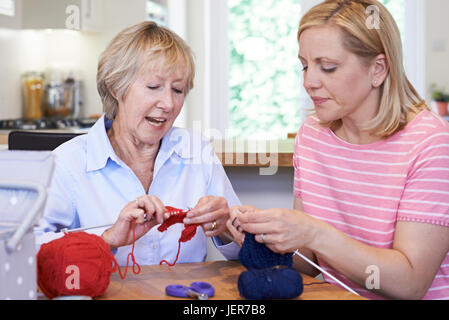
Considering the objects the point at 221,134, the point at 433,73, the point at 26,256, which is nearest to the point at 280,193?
the point at 26,256

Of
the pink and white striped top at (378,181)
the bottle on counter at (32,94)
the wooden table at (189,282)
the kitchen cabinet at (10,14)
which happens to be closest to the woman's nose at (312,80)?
the pink and white striped top at (378,181)

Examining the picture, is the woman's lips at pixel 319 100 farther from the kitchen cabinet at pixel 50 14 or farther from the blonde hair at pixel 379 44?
the kitchen cabinet at pixel 50 14

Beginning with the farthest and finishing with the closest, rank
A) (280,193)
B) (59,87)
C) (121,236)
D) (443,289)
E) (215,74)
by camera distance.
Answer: (215,74)
(59,87)
(280,193)
(443,289)
(121,236)

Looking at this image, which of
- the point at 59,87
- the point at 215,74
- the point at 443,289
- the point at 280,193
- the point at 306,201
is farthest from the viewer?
the point at 215,74

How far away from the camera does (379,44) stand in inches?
53.7

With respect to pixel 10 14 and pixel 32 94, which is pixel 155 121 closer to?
pixel 10 14

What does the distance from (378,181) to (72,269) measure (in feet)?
2.45

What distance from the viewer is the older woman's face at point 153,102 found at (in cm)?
153

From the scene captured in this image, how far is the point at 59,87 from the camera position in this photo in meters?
4.45

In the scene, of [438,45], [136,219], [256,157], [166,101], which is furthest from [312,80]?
[438,45]

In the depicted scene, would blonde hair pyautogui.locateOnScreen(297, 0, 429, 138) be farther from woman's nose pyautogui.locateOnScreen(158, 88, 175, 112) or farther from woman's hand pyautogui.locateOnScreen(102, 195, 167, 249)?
woman's hand pyautogui.locateOnScreen(102, 195, 167, 249)

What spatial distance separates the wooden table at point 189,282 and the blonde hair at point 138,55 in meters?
0.52
